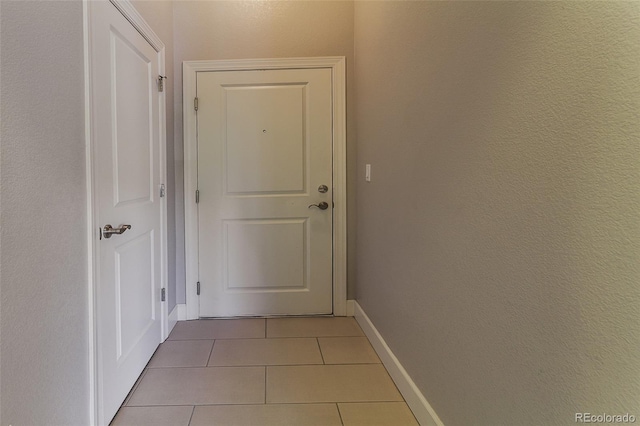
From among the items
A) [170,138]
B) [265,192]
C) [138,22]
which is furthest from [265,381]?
[138,22]

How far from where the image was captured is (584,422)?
2.23ft

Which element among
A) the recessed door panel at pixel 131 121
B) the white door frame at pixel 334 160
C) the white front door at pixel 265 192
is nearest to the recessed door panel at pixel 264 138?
the white front door at pixel 265 192

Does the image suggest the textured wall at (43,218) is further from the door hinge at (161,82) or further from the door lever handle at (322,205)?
the door lever handle at (322,205)

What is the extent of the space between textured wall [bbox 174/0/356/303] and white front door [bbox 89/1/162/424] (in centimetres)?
39

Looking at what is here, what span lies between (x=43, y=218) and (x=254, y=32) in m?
2.00

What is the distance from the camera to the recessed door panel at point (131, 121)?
1.55 meters

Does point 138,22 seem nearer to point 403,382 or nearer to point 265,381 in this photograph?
point 265,381

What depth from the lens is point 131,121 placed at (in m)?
1.71

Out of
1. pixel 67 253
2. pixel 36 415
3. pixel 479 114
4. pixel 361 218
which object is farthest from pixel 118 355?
pixel 479 114

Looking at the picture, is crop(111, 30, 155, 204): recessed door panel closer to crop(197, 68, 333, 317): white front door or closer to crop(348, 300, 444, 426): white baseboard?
crop(197, 68, 333, 317): white front door

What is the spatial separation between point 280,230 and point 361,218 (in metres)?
0.63

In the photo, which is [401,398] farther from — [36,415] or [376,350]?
[36,415]

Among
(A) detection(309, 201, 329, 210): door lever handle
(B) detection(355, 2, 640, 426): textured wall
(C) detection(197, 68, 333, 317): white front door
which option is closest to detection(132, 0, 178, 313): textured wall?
(C) detection(197, 68, 333, 317): white front door

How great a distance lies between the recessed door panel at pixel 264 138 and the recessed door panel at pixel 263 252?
0.28 meters
